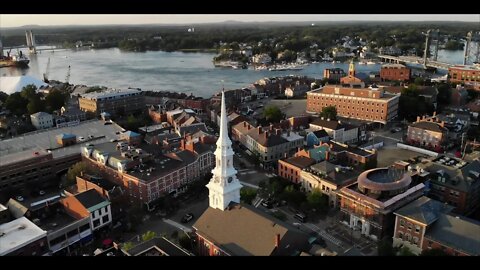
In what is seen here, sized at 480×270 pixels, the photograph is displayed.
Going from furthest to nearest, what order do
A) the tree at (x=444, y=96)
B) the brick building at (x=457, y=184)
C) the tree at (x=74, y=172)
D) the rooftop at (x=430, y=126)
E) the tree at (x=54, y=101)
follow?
1. the tree at (x=444, y=96)
2. the tree at (x=54, y=101)
3. the rooftop at (x=430, y=126)
4. the tree at (x=74, y=172)
5. the brick building at (x=457, y=184)

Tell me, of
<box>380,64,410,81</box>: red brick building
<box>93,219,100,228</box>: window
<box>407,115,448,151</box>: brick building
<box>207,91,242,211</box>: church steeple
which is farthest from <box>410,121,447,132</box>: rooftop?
<box>380,64,410,81</box>: red brick building

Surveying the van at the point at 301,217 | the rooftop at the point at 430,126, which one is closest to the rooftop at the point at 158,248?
the van at the point at 301,217

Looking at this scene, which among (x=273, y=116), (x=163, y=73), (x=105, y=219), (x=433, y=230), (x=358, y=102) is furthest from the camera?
(x=163, y=73)

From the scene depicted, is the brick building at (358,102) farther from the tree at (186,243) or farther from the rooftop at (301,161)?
the tree at (186,243)

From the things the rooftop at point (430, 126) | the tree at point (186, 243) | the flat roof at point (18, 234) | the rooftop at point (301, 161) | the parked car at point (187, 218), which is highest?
the rooftop at point (430, 126)

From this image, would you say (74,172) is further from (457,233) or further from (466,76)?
(466,76)

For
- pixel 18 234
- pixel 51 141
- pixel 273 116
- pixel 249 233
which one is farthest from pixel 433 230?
pixel 51 141
